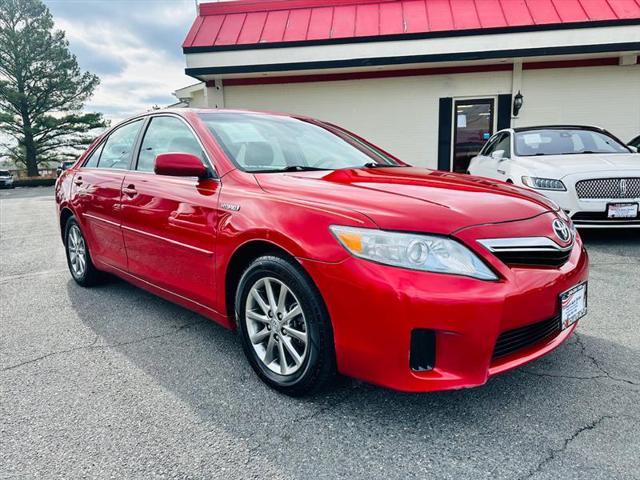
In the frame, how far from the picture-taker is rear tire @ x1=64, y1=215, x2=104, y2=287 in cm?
409

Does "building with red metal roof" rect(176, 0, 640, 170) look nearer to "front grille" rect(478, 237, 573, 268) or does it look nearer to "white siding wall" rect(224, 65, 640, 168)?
"white siding wall" rect(224, 65, 640, 168)

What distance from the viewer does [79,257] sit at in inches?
167

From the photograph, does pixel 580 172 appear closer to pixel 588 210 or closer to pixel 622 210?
pixel 588 210

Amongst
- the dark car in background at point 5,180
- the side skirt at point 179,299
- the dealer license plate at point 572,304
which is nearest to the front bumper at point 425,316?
the dealer license plate at point 572,304

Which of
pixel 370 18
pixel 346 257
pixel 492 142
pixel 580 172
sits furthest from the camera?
pixel 370 18

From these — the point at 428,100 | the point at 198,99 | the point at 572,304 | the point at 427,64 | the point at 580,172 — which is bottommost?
the point at 572,304

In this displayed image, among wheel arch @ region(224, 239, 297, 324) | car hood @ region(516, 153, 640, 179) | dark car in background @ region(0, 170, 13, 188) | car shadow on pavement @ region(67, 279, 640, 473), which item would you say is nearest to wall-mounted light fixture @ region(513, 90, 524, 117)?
car hood @ region(516, 153, 640, 179)

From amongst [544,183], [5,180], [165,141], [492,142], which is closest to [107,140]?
[165,141]

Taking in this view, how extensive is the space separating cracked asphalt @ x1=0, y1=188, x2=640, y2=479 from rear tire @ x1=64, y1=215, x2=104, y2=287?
0.94m

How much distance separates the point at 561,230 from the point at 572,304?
36 cm

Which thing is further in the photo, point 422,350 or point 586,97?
point 586,97

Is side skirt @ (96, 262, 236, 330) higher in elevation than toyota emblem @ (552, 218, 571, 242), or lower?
lower

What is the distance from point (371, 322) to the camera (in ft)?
6.19

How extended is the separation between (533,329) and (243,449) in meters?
1.32
